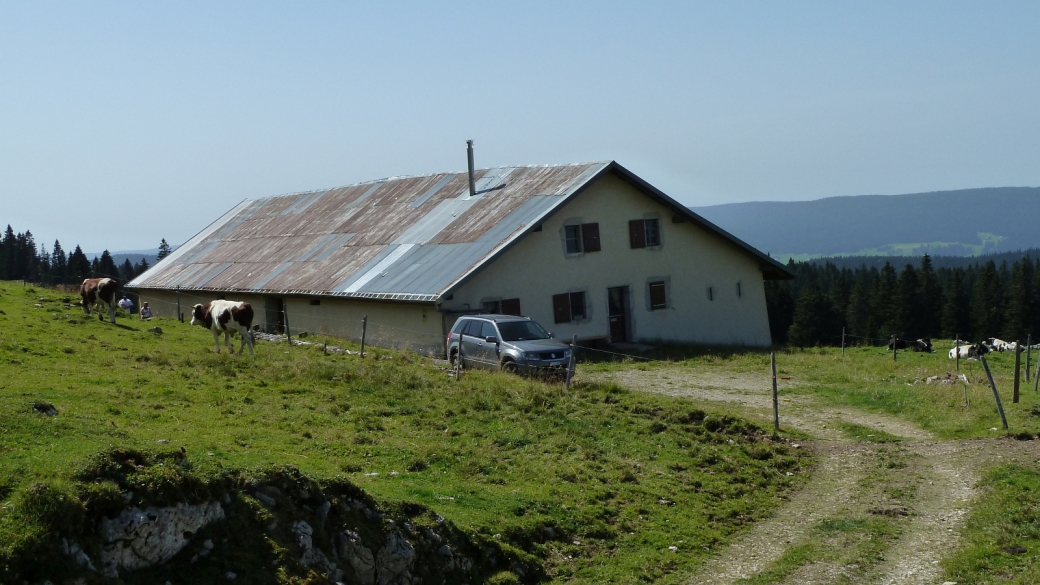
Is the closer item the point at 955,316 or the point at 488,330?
the point at 488,330

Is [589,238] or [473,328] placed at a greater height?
[589,238]

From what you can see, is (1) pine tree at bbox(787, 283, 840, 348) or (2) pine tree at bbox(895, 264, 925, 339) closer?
(1) pine tree at bbox(787, 283, 840, 348)

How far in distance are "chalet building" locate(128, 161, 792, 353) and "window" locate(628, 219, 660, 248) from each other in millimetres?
49

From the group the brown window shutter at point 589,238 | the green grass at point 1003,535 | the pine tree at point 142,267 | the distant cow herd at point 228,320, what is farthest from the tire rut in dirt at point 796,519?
the pine tree at point 142,267

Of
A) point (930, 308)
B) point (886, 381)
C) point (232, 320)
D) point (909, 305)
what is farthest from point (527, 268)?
point (930, 308)

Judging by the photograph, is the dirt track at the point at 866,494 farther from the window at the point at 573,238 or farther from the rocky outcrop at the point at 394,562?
the window at the point at 573,238

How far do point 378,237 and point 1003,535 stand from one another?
28809mm

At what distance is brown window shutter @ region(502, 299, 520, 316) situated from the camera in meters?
31.4

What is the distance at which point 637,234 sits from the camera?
34.5 m

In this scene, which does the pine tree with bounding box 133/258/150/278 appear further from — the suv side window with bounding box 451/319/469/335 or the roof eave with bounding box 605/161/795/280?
the suv side window with bounding box 451/319/469/335

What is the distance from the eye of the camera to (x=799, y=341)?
84438 millimetres

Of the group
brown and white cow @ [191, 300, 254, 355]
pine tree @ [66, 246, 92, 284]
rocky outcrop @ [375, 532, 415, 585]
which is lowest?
rocky outcrop @ [375, 532, 415, 585]

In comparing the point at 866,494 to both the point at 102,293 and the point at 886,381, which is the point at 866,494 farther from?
the point at 102,293

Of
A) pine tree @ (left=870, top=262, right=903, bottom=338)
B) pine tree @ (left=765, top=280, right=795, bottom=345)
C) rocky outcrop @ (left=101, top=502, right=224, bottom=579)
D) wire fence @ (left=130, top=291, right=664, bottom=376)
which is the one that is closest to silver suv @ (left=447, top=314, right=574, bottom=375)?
wire fence @ (left=130, top=291, right=664, bottom=376)
